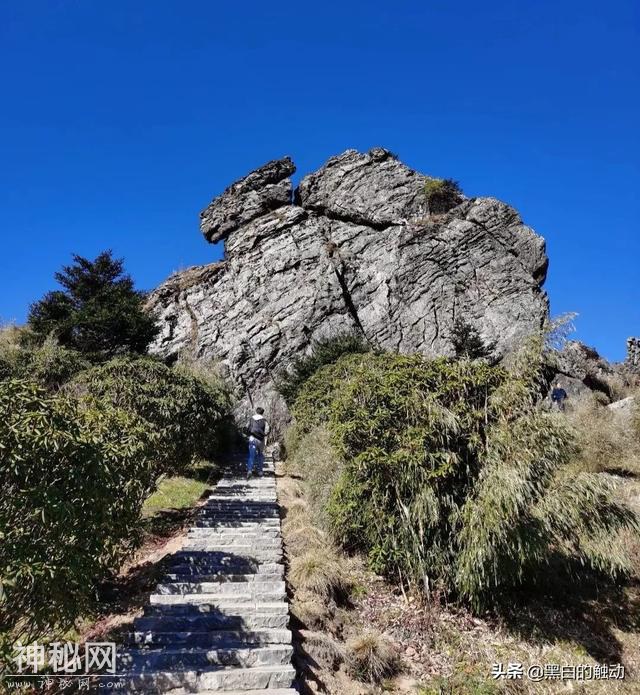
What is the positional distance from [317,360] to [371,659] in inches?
587

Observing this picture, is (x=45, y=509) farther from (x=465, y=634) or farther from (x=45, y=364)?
(x=45, y=364)

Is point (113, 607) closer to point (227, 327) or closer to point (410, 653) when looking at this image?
point (410, 653)

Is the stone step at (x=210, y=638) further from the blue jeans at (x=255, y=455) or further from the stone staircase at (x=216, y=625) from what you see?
the blue jeans at (x=255, y=455)

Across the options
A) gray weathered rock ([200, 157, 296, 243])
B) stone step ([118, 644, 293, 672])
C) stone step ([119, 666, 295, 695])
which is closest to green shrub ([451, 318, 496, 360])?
gray weathered rock ([200, 157, 296, 243])

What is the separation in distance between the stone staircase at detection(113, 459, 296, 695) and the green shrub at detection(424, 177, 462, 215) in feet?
77.8

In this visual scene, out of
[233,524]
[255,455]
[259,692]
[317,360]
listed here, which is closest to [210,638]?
[259,692]

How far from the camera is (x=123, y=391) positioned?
31.6ft

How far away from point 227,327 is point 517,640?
2049 cm

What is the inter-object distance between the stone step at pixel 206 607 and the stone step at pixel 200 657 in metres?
0.64

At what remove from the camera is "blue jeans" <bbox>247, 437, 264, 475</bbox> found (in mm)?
12258

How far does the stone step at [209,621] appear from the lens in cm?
480

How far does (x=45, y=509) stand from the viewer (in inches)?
123

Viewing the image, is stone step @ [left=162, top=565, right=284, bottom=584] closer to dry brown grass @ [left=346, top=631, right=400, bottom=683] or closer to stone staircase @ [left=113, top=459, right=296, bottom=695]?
stone staircase @ [left=113, top=459, right=296, bottom=695]

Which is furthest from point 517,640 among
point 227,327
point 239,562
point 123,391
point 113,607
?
point 227,327
